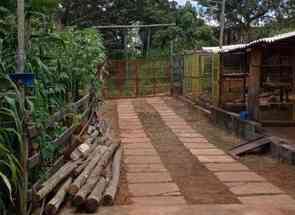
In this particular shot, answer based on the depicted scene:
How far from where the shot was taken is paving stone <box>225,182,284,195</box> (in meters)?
6.74

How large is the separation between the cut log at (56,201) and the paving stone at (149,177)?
1.60 metres

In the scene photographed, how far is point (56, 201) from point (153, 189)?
174 centimetres

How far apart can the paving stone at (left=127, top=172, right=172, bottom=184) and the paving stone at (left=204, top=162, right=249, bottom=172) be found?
813 millimetres

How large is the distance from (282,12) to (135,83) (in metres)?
18.4

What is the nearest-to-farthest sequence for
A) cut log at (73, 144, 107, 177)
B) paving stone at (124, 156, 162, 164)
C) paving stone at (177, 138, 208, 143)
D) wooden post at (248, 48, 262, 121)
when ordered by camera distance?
cut log at (73, 144, 107, 177) < paving stone at (124, 156, 162, 164) < paving stone at (177, 138, 208, 143) < wooden post at (248, 48, 262, 121)

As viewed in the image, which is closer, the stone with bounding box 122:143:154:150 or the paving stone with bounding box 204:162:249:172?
the paving stone with bounding box 204:162:249:172

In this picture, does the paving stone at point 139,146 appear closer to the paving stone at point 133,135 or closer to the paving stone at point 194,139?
the paving stone at point 194,139

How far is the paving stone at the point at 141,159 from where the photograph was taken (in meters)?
8.83

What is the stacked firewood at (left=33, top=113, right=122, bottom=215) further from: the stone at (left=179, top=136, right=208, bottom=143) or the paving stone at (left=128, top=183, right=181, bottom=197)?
the stone at (left=179, top=136, right=208, bottom=143)

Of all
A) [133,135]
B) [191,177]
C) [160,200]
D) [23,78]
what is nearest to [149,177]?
[191,177]

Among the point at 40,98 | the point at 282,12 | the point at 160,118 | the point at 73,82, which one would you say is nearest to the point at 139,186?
the point at 40,98

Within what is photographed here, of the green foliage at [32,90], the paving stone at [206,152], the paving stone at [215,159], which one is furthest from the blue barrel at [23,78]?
the paving stone at [206,152]

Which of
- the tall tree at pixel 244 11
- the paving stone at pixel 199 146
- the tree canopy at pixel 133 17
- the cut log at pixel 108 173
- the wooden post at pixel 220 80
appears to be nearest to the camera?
Answer: the cut log at pixel 108 173

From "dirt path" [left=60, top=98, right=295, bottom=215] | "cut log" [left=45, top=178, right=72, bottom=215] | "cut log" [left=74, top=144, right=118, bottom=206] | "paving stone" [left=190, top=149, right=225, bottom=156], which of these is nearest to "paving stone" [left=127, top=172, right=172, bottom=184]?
"dirt path" [left=60, top=98, right=295, bottom=215]
